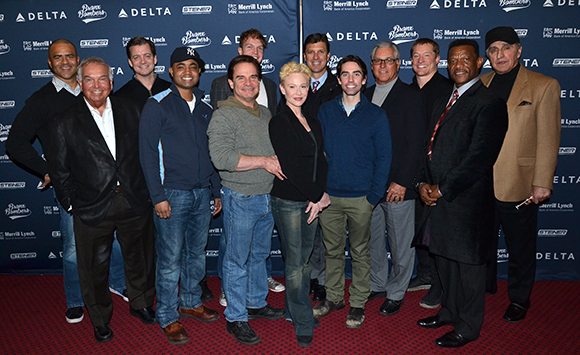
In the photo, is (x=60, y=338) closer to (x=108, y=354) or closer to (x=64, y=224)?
(x=108, y=354)

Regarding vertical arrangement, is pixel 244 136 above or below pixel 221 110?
below

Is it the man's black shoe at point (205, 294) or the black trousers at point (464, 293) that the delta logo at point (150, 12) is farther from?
the black trousers at point (464, 293)

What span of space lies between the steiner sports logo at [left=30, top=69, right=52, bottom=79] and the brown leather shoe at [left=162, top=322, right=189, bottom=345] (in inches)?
113

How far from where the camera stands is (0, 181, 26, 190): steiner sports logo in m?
4.19

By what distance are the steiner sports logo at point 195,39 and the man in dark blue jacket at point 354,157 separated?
5.63 feet

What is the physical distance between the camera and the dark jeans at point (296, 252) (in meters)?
2.63

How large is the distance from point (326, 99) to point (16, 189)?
11.3ft

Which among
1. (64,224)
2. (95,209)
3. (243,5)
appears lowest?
(64,224)

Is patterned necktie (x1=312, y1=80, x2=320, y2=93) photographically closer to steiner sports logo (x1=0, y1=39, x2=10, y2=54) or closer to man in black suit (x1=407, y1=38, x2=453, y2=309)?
man in black suit (x1=407, y1=38, x2=453, y2=309)

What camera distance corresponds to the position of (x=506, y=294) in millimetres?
3607

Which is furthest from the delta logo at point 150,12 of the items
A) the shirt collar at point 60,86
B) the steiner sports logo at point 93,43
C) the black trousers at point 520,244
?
the black trousers at point 520,244

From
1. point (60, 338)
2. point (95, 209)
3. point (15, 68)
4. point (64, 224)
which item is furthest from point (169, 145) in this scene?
point (15, 68)

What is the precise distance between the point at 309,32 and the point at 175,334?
2.97 m

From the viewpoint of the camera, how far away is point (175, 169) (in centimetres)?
274
